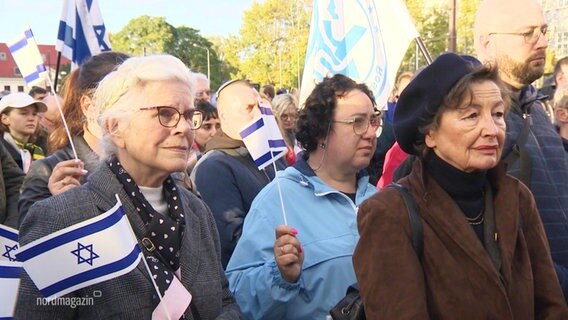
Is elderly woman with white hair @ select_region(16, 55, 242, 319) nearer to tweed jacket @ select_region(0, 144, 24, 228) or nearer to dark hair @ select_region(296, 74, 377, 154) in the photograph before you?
dark hair @ select_region(296, 74, 377, 154)

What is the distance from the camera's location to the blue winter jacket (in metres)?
3.16

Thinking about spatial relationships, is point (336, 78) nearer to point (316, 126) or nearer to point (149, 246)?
point (316, 126)

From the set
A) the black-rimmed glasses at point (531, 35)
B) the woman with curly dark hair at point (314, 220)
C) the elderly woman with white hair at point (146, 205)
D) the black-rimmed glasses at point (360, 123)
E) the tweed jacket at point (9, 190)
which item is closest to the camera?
the elderly woman with white hair at point (146, 205)

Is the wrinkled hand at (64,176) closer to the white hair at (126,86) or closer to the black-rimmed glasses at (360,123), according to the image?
the white hair at (126,86)

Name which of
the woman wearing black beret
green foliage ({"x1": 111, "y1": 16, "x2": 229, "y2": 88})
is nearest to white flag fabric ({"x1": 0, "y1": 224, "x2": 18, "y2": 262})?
the woman wearing black beret

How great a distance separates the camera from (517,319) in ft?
7.87

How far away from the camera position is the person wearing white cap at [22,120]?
692cm

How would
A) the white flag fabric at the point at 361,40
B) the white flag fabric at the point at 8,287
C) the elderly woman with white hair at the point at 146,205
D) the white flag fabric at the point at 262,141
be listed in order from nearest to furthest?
1. the white flag fabric at the point at 8,287
2. the elderly woman with white hair at the point at 146,205
3. the white flag fabric at the point at 262,141
4. the white flag fabric at the point at 361,40

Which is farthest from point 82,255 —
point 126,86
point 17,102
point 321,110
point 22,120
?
point 22,120

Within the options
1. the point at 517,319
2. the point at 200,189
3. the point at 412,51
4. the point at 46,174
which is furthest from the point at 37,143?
the point at 412,51

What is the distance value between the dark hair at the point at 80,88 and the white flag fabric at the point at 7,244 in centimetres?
137

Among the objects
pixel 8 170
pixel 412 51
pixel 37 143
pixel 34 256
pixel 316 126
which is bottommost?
pixel 412 51

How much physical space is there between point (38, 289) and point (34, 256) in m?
0.16

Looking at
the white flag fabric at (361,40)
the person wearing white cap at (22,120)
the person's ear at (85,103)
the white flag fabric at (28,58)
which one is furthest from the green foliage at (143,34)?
the person's ear at (85,103)
